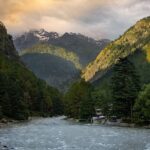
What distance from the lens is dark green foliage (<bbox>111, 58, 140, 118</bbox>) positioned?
398 feet

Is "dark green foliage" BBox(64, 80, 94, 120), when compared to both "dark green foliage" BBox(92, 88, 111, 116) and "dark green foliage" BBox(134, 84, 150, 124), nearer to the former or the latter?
"dark green foliage" BBox(92, 88, 111, 116)

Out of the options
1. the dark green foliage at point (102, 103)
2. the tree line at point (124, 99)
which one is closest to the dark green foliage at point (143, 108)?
the tree line at point (124, 99)

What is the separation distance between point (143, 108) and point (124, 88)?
1483 centimetres

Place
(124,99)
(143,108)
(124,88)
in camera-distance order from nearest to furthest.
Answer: (143,108), (124,88), (124,99)

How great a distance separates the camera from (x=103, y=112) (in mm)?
140750

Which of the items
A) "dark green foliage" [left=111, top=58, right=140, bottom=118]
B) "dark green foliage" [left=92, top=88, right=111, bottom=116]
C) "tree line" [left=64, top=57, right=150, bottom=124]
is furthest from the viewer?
"dark green foliage" [left=92, top=88, right=111, bottom=116]

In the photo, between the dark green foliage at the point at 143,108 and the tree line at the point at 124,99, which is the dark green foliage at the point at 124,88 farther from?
the dark green foliage at the point at 143,108

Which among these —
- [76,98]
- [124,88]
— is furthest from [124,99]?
[76,98]

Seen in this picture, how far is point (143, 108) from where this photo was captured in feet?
354

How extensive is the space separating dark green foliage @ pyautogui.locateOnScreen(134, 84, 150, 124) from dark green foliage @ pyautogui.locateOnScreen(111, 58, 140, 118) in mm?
8883

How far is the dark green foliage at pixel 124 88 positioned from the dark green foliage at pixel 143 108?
350 inches

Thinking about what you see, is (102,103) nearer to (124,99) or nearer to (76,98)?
(76,98)

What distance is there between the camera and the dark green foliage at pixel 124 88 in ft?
398

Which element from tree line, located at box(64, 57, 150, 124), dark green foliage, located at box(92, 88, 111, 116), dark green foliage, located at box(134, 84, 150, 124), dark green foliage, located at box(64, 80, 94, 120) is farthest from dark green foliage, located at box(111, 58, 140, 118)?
dark green foliage, located at box(64, 80, 94, 120)
